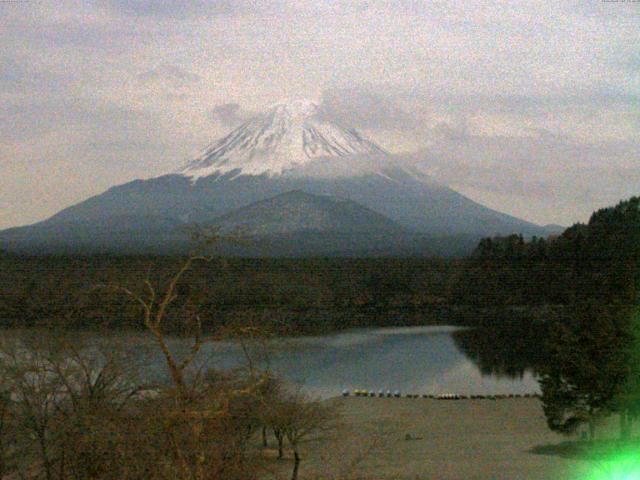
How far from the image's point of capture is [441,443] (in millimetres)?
13188

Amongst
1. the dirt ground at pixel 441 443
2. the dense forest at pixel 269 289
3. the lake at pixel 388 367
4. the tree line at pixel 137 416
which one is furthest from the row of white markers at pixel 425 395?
the tree line at pixel 137 416

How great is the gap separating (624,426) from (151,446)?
8.71m

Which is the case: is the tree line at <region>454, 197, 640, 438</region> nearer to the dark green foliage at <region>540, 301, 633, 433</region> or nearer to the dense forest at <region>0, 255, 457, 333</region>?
the dark green foliage at <region>540, 301, 633, 433</region>

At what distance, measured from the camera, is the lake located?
64.3 ft

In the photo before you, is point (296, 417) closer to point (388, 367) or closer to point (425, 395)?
point (425, 395)

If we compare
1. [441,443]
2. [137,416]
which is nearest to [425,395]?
[441,443]

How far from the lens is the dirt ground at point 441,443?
10281 mm

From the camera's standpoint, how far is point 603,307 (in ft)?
37.9

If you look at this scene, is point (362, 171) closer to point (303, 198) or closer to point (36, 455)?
point (303, 198)

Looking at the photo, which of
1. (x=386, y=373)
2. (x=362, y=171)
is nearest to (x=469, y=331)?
(x=386, y=373)

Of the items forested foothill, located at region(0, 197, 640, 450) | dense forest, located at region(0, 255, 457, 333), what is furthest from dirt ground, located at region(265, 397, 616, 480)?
dense forest, located at region(0, 255, 457, 333)

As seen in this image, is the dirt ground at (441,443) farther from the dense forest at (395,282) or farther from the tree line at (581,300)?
the dense forest at (395,282)

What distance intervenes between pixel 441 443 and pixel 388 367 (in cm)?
983

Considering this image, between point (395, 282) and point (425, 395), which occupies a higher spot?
point (395, 282)
